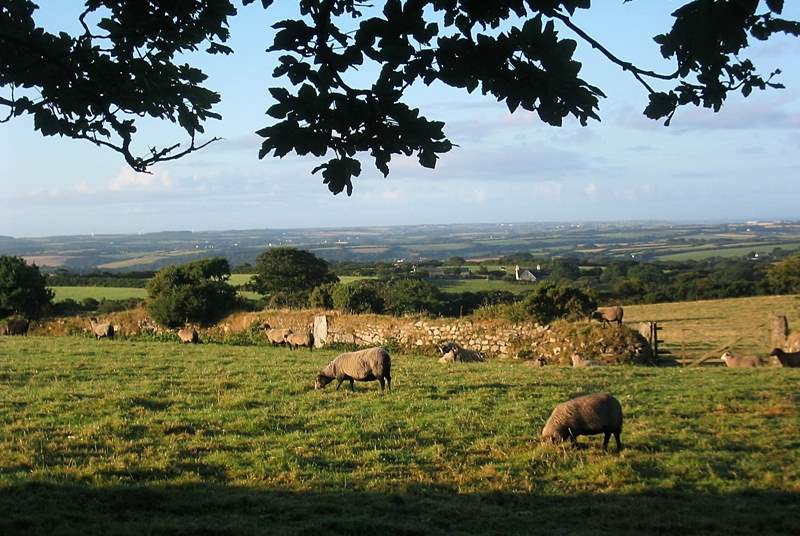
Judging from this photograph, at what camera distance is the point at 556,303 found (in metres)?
28.2

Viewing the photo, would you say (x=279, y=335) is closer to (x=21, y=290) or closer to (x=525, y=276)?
(x=21, y=290)

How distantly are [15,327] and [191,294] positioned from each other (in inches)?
323

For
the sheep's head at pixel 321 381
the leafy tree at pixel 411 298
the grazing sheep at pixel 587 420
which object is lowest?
the leafy tree at pixel 411 298

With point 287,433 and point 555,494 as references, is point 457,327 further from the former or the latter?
point 555,494

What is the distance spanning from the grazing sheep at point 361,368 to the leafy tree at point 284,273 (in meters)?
32.0

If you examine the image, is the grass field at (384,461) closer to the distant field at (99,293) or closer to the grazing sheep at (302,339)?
the grazing sheep at (302,339)

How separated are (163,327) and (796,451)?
28.4 meters

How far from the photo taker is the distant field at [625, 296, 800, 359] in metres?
23.8

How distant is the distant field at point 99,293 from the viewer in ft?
156

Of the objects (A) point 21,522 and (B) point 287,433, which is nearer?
(A) point 21,522

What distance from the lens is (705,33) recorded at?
3768mm

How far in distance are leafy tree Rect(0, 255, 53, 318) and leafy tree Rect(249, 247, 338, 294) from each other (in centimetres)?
1342

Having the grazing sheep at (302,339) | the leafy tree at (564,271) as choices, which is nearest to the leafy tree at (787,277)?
the leafy tree at (564,271)

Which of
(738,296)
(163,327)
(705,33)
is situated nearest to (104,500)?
(705,33)
